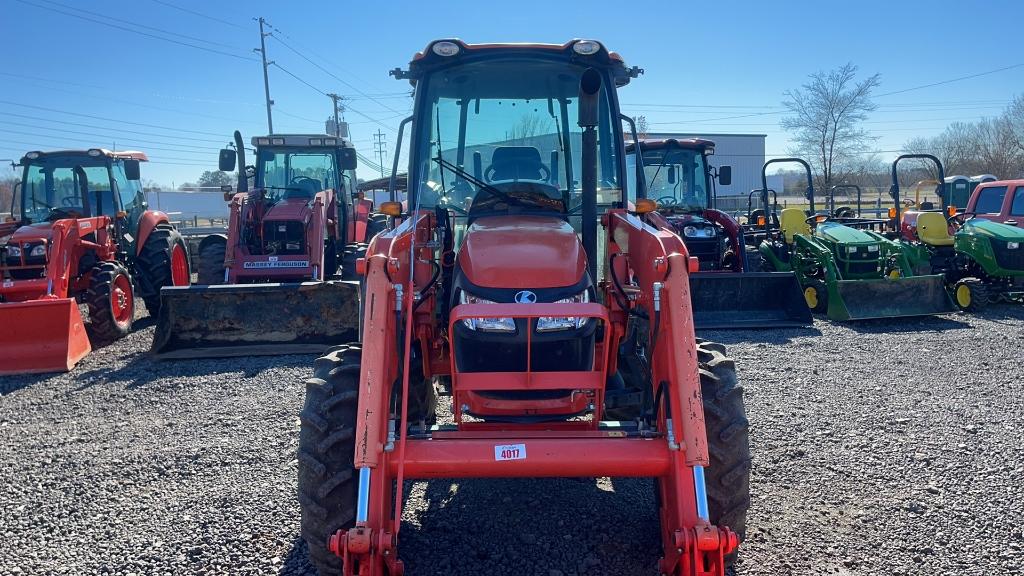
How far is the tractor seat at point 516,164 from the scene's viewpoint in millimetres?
4234

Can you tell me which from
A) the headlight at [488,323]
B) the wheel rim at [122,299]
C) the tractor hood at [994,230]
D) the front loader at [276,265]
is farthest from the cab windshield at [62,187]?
the tractor hood at [994,230]

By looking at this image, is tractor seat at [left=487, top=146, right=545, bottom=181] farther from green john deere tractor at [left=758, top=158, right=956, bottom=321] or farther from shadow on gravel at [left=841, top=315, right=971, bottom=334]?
green john deere tractor at [left=758, top=158, right=956, bottom=321]

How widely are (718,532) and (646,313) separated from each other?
1.19 metres

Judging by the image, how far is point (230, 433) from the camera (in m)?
5.50

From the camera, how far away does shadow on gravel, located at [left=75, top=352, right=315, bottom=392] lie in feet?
23.9

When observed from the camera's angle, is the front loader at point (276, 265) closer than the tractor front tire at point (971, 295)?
Yes

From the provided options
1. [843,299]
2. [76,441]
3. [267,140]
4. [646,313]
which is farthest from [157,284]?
[843,299]

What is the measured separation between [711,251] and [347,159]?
6.09 meters

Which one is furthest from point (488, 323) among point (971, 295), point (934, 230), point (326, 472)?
point (934, 230)

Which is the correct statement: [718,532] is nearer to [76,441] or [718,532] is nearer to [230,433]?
[230,433]

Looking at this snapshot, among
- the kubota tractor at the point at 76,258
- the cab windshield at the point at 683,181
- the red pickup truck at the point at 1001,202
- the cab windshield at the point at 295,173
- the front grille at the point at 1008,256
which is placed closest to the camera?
the kubota tractor at the point at 76,258

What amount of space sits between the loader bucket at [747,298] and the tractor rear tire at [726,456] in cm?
651

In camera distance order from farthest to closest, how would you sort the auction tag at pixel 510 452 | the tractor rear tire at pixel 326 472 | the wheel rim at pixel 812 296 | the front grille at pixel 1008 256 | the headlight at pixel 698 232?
the headlight at pixel 698 232
the front grille at pixel 1008 256
the wheel rim at pixel 812 296
the tractor rear tire at pixel 326 472
the auction tag at pixel 510 452

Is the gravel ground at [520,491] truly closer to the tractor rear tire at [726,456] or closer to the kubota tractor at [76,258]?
the tractor rear tire at [726,456]
